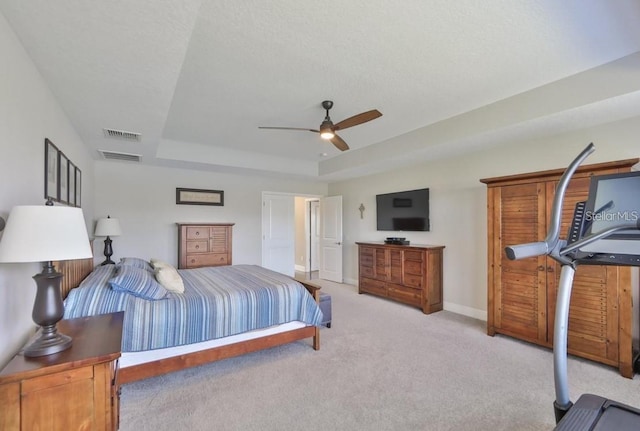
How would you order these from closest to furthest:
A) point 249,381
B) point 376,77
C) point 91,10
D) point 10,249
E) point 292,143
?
point 10,249
point 91,10
point 249,381
point 376,77
point 292,143

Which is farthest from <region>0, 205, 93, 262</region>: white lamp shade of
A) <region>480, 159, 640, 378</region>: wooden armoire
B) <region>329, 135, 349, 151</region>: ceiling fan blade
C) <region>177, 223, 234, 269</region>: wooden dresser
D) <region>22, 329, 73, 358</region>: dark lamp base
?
<region>480, 159, 640, 378</region>: wooden armoire

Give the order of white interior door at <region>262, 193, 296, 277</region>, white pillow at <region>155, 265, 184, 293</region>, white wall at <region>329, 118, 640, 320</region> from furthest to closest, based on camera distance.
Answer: white interior door at <region>262, 193, 296, 277</region> → white wall at <region>329, 118, 640, 320</region> → white pillow at <region>155, 265, 184, 293</region>

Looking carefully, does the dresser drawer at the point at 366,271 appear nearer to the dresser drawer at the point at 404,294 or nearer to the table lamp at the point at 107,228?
the dresser drawer at the point at 404,294

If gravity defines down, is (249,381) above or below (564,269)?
below

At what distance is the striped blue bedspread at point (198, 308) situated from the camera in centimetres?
226

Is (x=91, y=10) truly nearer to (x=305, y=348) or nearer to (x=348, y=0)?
(x=348, y=0)

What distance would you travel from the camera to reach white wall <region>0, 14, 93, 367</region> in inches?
55.9

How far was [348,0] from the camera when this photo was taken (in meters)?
1.74

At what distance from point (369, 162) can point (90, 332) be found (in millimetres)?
4121

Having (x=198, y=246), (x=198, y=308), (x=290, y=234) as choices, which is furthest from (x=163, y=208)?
(x=198, y=308)

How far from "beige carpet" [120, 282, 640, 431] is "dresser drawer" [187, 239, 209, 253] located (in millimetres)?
2437

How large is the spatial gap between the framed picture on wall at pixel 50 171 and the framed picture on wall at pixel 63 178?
0.09 meters

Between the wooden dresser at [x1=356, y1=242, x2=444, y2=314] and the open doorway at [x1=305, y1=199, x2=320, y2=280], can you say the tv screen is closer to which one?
the wooden dresser at [x1=356, y1=242, x2=444, y2=314]

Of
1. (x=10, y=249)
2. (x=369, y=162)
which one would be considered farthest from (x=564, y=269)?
(x=369, y=162)
